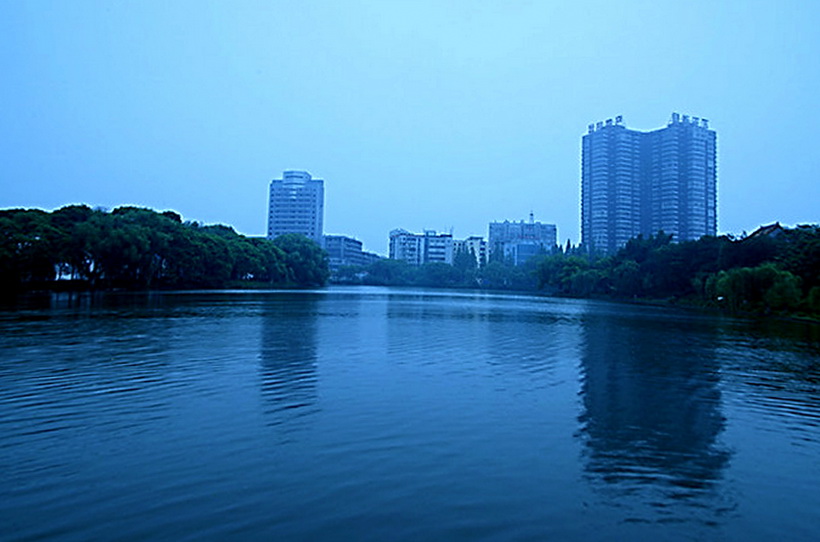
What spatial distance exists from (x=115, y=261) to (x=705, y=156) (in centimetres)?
12260

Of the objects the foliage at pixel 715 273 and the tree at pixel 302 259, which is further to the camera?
the tree at pixel 302 259

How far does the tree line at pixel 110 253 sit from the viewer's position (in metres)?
40.7

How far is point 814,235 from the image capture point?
143 feet

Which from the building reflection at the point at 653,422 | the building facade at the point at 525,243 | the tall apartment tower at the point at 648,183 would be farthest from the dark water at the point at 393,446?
the building facade at the point at 525,243

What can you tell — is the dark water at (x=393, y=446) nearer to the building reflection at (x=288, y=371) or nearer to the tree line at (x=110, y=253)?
the building reflection at (x=288, y=371)

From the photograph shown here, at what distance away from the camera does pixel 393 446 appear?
7023 mm

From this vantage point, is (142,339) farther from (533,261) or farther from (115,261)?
(533,261)

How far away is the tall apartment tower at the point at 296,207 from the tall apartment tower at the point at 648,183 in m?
73.4

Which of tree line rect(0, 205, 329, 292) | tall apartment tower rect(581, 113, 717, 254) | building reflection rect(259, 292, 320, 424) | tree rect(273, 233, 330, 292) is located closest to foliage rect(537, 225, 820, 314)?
building reflection rect(259, 292, 320, 424)

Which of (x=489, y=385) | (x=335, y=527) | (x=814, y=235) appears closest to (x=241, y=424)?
(x=335, y=527)

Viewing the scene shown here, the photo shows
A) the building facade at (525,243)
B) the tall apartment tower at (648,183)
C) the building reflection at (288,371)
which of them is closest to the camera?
the building reflection at (288,371)

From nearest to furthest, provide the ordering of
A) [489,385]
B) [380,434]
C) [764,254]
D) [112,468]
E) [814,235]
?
1. [112,468]
2. [380,434]
3. [489,385]
4. [814,235]
5. [764,254]

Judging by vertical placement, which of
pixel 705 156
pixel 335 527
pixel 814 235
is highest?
pixel 705 156

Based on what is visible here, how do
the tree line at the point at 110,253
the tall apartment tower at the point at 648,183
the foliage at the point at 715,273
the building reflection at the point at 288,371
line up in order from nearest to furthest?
the building reflection at the point at 288,371
the foliage at the point at 715,273
the tree line at the point at 110,253
the tall apartment tower at the point at 648,183
